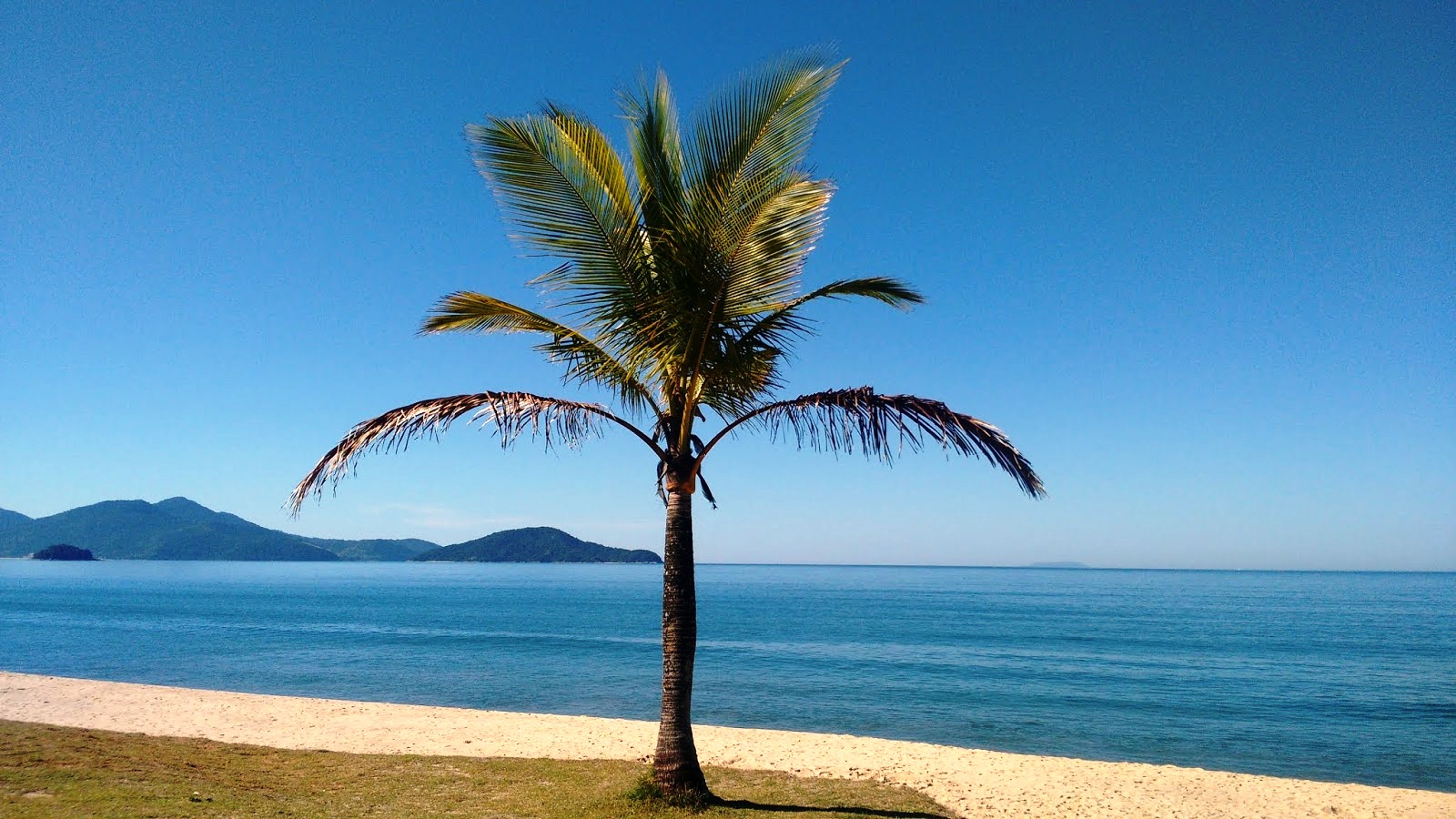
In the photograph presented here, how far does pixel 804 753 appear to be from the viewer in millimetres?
14680

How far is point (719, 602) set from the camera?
91.8m

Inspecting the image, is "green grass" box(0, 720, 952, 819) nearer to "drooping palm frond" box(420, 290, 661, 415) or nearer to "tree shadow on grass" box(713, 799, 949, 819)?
"tree shadow on grass" box(713, 799, 949, 819)

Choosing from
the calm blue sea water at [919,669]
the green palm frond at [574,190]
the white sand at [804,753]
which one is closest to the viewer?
the green palm frond at [574,190]

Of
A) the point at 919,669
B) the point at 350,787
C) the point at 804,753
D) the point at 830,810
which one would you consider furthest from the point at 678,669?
the point at 919,669

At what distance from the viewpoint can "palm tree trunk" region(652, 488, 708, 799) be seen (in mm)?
8539

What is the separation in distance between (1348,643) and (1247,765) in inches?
1453

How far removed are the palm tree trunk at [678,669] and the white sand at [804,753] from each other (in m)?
3.95

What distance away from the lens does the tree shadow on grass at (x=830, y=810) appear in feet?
29.9

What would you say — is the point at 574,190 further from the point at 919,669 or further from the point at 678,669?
the point at 919,669

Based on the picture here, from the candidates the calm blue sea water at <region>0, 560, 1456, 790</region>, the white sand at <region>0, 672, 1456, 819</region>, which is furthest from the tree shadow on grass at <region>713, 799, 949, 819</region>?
the calm blue sea water at <region>0, 560, 1456, 790</region>

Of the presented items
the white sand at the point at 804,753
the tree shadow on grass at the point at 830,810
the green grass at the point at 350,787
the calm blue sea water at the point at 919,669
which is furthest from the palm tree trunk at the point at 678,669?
the calm blue sea water at the point at 919,669

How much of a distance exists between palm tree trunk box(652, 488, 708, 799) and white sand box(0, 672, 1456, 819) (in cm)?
395

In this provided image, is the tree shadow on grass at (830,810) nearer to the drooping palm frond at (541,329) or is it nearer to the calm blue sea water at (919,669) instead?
the drooping palm frond at (541,329)

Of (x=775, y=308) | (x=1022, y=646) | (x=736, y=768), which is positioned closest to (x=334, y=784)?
(x=736, y=768)
